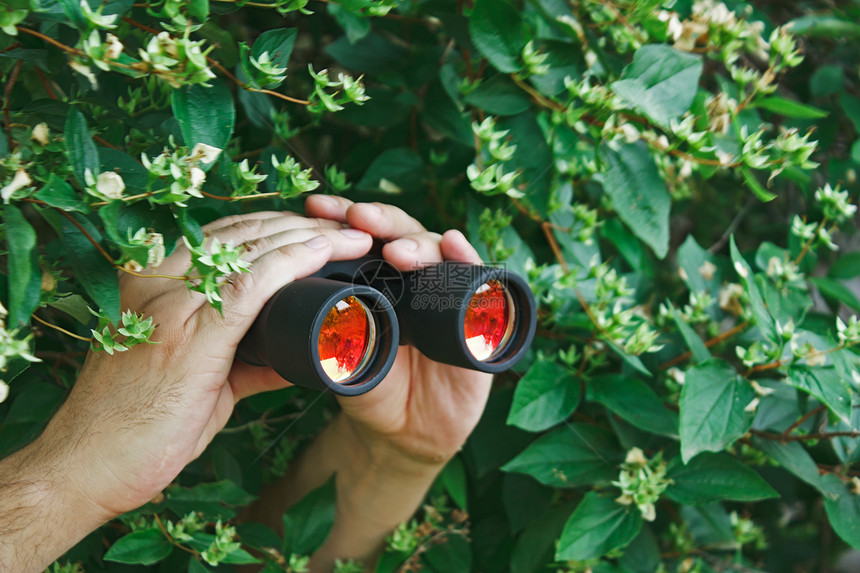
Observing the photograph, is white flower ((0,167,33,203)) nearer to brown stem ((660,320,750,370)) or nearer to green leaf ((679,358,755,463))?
green leaf ((679,358,755,463))

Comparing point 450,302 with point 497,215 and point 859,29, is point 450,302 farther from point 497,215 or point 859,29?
point 859,29

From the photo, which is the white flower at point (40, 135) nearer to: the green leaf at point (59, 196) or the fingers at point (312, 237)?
the green leaf at point (59, 196)

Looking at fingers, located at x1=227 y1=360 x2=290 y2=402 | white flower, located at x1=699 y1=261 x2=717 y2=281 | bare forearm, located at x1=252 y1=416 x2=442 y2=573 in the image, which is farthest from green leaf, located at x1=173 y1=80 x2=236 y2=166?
white flower, located at x1=699 y1=261 x2=717 y2=281

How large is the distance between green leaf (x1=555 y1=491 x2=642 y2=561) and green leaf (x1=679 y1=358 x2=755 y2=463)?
13cm

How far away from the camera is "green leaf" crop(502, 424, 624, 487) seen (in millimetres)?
968

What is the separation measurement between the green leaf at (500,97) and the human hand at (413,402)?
0.61ft

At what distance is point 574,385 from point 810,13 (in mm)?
1012

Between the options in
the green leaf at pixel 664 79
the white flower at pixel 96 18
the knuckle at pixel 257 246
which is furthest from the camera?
the green leaf at pixel 664 79

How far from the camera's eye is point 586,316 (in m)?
0.97

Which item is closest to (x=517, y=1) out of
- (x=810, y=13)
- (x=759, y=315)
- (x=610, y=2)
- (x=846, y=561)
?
(x=610, y=2)

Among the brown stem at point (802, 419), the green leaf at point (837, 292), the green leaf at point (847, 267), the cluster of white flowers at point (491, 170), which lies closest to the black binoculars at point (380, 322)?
the cluster of white flowers at point (491, 170)

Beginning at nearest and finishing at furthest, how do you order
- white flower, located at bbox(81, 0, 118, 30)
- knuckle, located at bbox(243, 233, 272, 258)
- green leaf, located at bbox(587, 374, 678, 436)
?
white flower, located at bbox(81, 0, 118, 30)
knuckle, located at bbox(243, 233, 272, 258)
green leaf, located at bbox(587, 374, 678, 436)

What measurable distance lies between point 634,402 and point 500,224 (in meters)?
0.33

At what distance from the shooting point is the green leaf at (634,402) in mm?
959
